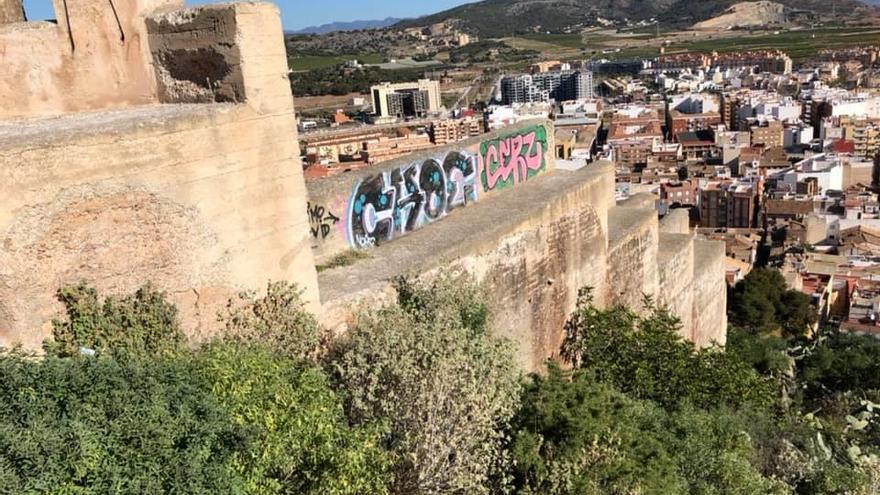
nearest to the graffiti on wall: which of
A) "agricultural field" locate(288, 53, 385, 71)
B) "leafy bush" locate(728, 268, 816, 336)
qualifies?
"leafy bush" locate(728, 268, 816, 336)

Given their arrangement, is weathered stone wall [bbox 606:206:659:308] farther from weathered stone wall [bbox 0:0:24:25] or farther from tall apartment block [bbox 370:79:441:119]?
tall apartment block [bbox 370:79:441:119]

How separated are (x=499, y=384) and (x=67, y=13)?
5268mm

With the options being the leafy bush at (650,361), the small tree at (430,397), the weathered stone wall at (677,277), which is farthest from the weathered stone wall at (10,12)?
the weathered stone wall at (677,277)

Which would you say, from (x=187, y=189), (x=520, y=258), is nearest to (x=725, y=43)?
(x=520, y=258)

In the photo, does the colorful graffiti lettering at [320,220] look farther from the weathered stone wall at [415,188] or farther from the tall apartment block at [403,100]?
the tall apartment block at [403,100]

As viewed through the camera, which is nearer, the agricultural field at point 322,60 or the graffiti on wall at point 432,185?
the graffiti on wall at point 432,185

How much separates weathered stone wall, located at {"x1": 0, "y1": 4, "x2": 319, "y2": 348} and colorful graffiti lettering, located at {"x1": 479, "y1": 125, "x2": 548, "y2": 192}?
213 inches

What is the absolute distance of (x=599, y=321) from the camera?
1184cm

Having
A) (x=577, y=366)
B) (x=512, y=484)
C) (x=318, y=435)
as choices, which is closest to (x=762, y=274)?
(x=577, y=366)

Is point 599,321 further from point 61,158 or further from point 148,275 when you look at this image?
point 61,158

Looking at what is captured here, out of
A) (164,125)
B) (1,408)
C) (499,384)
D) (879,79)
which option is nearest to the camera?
(1,408)

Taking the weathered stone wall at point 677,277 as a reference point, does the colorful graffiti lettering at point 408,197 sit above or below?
above

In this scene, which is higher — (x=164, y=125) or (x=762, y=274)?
(x=164, y=125)

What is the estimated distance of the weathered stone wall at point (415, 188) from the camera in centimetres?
939
